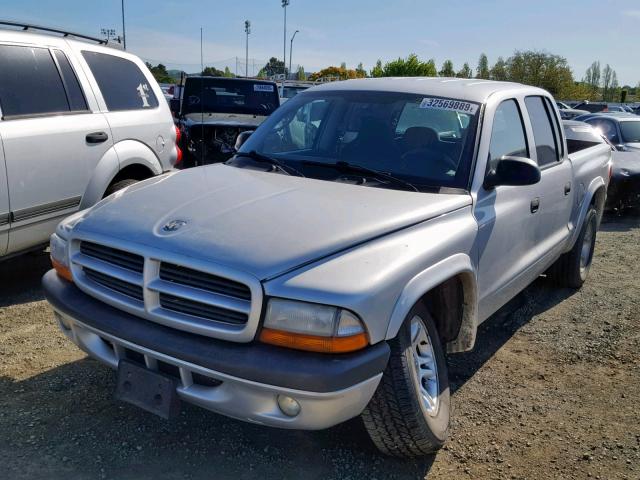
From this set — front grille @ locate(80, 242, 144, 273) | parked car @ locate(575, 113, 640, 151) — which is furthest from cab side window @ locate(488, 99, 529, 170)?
parked car @ locate(575, 113, 640, 151)

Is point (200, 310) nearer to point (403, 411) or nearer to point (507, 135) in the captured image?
point (403, 411)

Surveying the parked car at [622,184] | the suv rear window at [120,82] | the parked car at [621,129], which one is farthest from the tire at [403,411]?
the parked car at [621,129]

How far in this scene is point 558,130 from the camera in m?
4.70

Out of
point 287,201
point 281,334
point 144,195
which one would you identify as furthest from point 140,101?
point 281,334

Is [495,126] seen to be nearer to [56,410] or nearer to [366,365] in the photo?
[366,365]

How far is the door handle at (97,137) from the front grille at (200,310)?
2791 millimetres

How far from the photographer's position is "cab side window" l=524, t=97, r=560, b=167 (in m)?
4.20

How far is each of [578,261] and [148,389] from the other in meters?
4.21

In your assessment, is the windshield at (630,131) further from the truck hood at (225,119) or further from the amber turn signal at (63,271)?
the amber turn signal at (63,271)

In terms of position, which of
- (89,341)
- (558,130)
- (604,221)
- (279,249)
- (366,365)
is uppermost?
(558,130)

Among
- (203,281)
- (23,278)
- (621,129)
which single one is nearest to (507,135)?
(203,281)

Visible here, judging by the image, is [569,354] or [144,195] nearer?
[144,195]

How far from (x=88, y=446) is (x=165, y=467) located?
415 mm

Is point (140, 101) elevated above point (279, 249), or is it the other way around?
point (140, 101)
